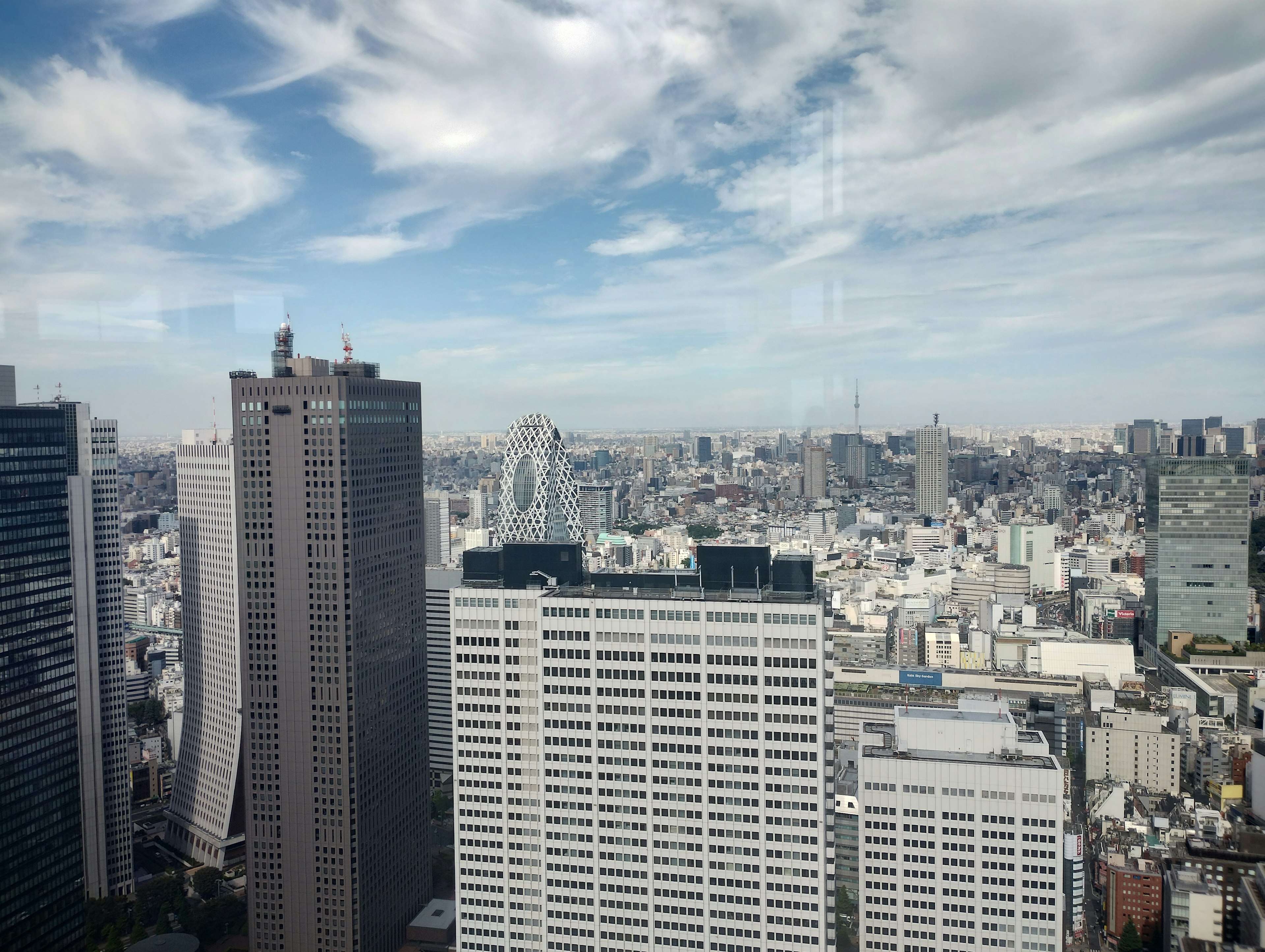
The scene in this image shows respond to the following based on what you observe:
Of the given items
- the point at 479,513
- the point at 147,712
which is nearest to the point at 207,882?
the point at 147,712

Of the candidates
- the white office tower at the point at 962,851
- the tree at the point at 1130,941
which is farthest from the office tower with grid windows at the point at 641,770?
the tree at the point at 1130,941

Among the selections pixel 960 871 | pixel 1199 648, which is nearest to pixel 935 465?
pixel 1199 648

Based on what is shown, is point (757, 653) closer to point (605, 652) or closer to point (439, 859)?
point (605, 652)

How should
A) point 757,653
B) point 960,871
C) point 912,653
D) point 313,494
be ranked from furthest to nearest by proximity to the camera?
point 912,653 → point 313,494 → point 960,871 → point 757,653

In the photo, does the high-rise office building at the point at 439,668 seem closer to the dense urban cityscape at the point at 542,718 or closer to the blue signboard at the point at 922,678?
the dense urban cityscape at the point at 542,718

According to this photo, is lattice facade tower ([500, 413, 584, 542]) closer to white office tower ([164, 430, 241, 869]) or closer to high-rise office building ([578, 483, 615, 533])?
high-rise office building ([578, 483, 615, 533])

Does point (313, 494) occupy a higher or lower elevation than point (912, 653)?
higher

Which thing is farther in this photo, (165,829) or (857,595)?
(857,595)
